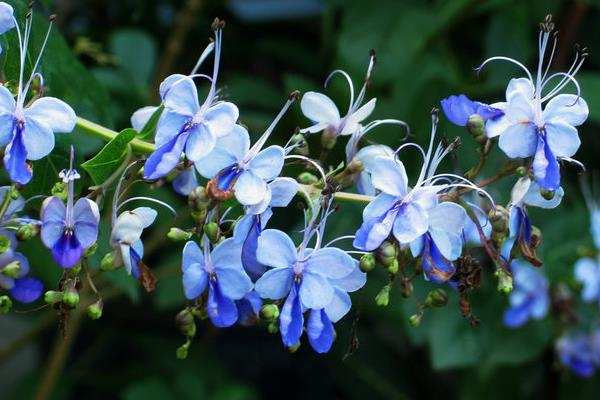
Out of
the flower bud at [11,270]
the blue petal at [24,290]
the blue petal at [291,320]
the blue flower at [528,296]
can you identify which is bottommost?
the blue flower at [528,296]

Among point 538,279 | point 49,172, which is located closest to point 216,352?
point 538,279

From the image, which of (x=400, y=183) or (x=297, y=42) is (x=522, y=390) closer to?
(x=297, y=42)

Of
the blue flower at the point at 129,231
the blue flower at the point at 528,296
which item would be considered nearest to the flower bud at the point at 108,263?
the blue flower at the point at 129,231

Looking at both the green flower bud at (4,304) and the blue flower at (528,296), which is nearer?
the green flower bud at (4,304)

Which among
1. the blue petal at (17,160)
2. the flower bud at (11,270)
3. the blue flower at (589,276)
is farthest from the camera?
the blue flower at (589,276)

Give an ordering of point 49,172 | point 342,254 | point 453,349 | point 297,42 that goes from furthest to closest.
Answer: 1. point 297,42
2. point 453,349
3. point 49,172
4. point 342,254

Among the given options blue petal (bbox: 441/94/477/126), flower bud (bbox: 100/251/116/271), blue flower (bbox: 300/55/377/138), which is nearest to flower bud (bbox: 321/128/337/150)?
blue flower (bbox: 300/55/377/138)

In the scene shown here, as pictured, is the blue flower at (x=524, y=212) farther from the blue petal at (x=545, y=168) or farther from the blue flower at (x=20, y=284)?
the blue flower at (x=20, y=284)
